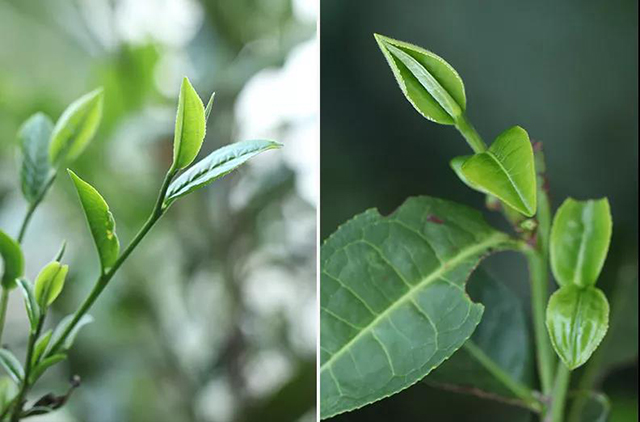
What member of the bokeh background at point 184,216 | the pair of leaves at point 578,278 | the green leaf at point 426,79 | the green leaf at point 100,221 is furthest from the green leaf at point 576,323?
the bokeh background at point 184,216

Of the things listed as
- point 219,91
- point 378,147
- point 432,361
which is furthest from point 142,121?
point 432,361

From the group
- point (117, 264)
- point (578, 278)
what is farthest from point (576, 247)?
point (117, 264)

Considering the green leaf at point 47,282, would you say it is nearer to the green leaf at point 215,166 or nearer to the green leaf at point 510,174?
the green leaf at point 215,166

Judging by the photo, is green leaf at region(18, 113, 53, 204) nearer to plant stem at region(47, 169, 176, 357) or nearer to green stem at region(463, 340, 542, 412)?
plant stem at region(47, 169, 176, 357)

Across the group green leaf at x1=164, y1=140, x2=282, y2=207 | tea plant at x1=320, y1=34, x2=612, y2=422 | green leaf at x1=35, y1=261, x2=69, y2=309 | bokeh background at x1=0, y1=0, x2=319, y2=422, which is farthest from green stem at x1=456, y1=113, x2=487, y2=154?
bokeh background at x1=0, y1=0, x2=319, y2=422

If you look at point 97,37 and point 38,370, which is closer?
point 38,370

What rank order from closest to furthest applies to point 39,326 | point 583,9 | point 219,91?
point 39,326
point 583,9
point 219,91

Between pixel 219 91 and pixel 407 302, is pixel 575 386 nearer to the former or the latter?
pixel 407 302
